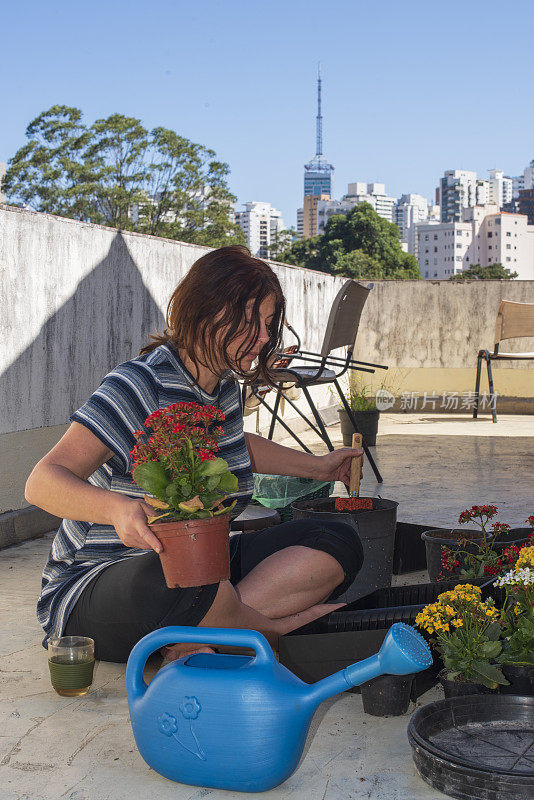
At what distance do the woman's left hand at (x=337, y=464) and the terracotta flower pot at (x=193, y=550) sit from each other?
0.69 metres

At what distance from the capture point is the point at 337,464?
233cm

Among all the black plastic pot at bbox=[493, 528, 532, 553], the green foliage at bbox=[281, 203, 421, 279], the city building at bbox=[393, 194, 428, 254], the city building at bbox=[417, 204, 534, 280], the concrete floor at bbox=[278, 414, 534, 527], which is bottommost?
the concrete floor at bbox=[278, 414, 534, 527]

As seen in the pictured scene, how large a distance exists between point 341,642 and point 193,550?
496 mm

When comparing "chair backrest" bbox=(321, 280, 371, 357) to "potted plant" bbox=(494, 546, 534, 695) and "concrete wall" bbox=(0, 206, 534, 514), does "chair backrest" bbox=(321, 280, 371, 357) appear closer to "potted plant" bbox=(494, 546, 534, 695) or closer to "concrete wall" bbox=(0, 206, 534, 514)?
"concrete wall" bbox=(0, 206, 534, 514)

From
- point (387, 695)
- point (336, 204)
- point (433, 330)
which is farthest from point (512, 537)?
point (336, 204)

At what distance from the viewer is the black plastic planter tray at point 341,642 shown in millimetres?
1887

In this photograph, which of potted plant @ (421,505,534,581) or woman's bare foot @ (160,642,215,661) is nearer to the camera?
woman's bare foot @ (160,642,215,661)

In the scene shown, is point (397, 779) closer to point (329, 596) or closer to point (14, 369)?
point (329, 596)

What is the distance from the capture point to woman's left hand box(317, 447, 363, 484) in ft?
7.59

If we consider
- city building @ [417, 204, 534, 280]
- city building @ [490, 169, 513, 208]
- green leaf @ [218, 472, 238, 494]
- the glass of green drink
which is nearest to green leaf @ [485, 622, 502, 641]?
green leaf @ [218, 472, 238, 494]

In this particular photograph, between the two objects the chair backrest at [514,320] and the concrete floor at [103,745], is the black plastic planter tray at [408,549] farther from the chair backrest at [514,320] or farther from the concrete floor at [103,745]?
the chair backrest at [514,320]

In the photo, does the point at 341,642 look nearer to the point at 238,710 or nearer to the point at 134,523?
the point at 238,710

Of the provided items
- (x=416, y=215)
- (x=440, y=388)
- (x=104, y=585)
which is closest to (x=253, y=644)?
(x=104, y=585)

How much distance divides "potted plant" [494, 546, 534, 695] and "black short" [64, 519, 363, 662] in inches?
16.5
